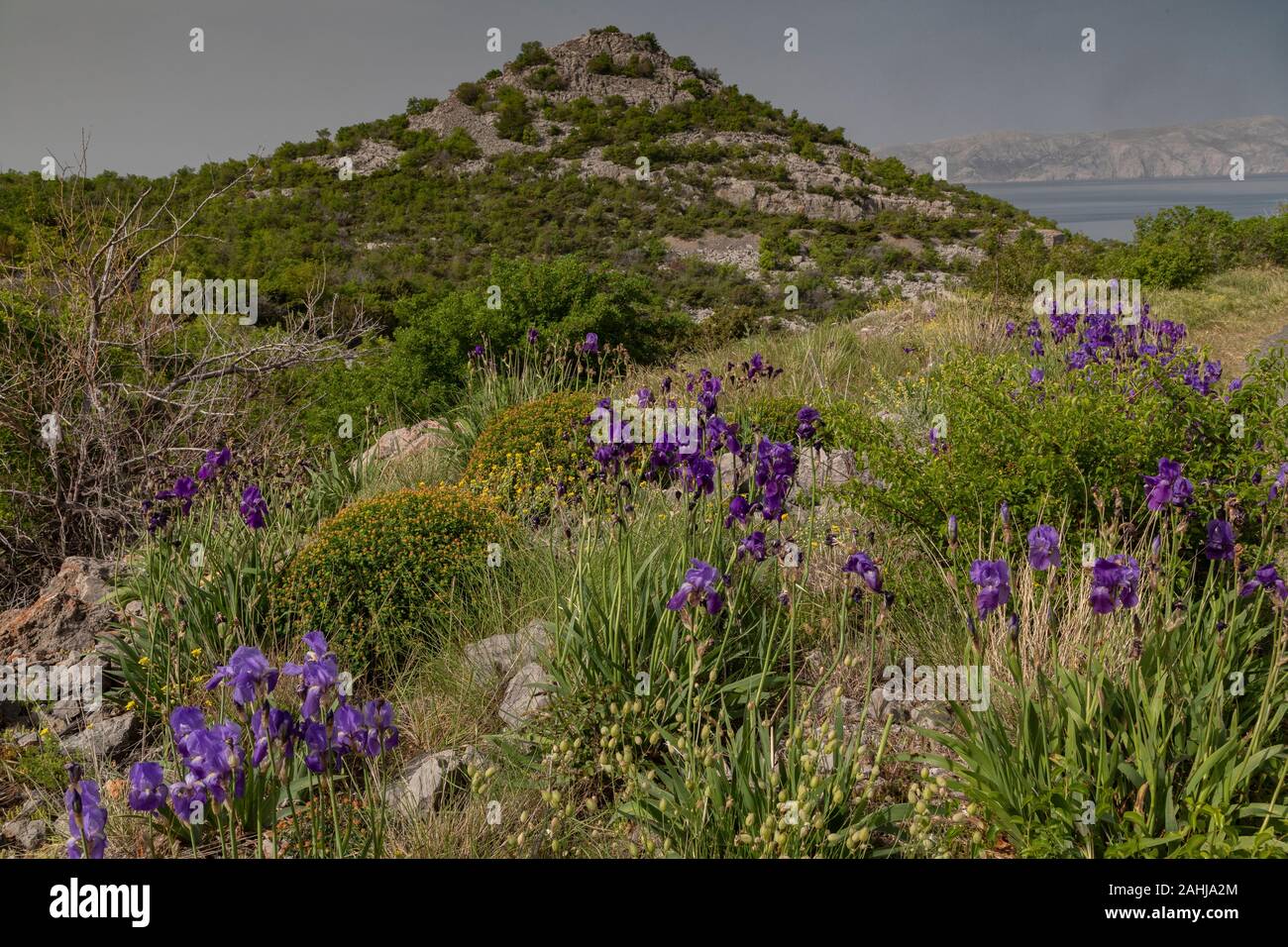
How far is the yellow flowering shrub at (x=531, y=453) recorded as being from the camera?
5.74 metres

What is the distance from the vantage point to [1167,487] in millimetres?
2816

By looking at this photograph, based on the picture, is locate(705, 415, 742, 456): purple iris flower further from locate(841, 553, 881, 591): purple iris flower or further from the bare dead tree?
the bare dead tree

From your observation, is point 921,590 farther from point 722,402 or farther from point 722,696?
point 722,402

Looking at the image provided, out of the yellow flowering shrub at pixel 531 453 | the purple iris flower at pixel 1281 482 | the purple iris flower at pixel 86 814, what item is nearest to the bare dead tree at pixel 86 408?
the yellow flowering shrub at pixel 531 453

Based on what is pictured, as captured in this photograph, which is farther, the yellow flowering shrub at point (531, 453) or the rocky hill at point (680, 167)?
the rocky hill at point (680, 167)

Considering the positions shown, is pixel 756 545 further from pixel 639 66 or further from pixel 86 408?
Result: pixel 639 66

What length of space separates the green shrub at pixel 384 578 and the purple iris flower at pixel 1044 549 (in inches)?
109

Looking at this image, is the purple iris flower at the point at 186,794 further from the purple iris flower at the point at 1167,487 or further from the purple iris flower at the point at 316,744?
the purple iris flower at the point at 1167,487

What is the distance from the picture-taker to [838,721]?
8.70ft

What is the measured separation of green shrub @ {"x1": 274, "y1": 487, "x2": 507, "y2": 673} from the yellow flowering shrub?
94cm

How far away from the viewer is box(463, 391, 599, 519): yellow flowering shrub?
574 cm

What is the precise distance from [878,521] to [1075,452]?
981 millimetres

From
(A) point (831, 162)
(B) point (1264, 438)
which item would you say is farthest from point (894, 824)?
(A) point (831, 162)

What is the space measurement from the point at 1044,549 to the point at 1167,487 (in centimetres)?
71
